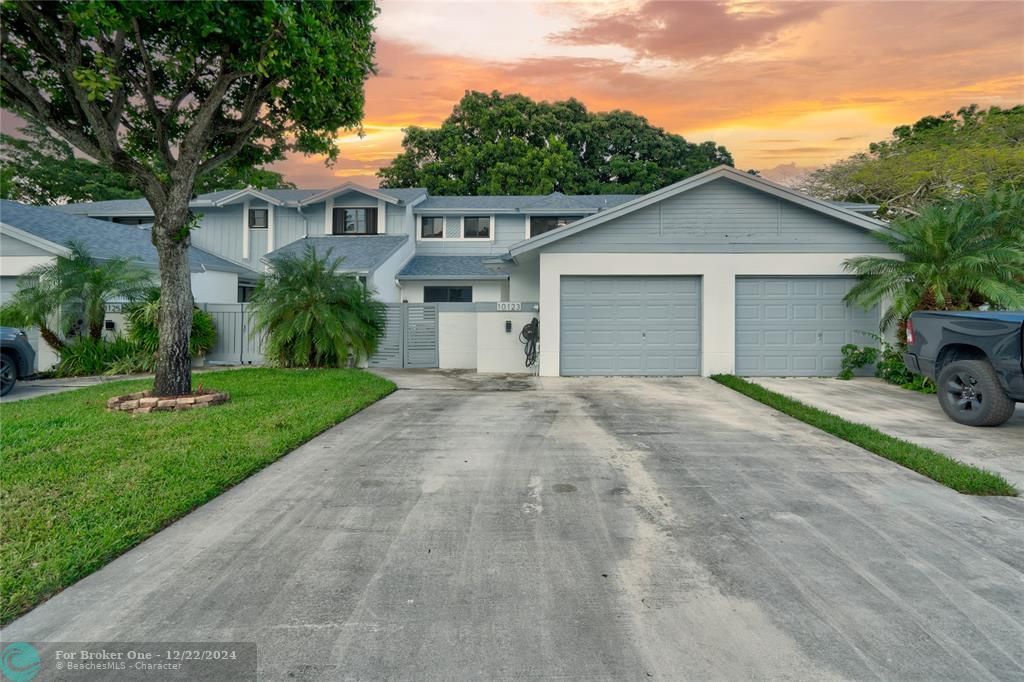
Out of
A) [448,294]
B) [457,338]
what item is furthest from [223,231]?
[457,338]

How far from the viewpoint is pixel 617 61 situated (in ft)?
48.0

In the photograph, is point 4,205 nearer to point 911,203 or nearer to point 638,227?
point 638,227

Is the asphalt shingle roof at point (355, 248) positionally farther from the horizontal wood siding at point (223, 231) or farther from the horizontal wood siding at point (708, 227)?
the horizontal wood siding at point (708, 227)

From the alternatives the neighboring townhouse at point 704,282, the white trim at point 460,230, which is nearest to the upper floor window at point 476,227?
the white trim at point 460,230

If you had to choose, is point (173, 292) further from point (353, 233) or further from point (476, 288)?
point (353, 233)

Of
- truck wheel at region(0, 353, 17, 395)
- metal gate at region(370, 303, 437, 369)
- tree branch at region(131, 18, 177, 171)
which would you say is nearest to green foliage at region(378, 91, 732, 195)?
metal gate at region(370, 303, 437, 369)

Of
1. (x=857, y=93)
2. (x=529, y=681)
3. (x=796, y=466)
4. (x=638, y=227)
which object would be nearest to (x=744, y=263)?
(x=638, y=227)

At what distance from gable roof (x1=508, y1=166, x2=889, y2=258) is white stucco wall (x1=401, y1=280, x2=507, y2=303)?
339 inches

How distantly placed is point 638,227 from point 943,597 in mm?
10558

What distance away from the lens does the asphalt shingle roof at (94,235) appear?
1513 cm

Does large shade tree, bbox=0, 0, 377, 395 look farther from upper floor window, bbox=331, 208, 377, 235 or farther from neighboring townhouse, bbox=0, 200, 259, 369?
upper floor window, bbox=331, 208, 377, 235

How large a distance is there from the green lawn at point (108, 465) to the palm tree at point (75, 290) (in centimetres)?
391

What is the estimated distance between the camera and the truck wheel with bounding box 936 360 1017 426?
7.02 m

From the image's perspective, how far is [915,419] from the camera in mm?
7879
